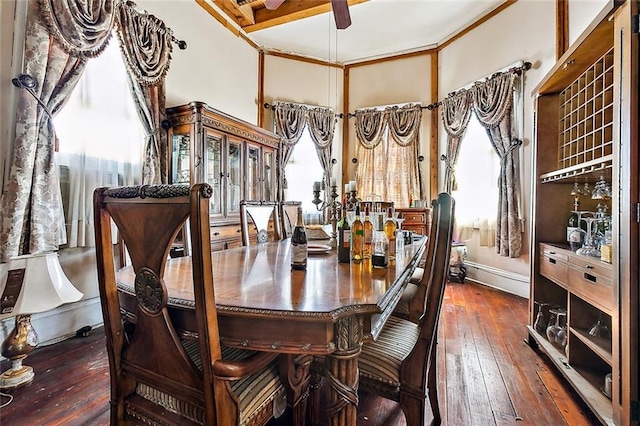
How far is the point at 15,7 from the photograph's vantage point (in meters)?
2.02

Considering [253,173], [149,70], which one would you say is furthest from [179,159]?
[253,173]

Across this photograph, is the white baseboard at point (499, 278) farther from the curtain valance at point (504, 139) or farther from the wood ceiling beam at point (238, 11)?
the wood ceiling beam at point (238, 11)

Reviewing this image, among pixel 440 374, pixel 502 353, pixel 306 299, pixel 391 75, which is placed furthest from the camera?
pixel 391 75

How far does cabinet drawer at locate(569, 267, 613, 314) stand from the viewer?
1.49 meters

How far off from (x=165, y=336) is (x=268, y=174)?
334 cm

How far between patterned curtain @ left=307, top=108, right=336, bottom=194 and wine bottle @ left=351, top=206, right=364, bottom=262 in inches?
144

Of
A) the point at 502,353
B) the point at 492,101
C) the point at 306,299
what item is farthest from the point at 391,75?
the point at 306,299

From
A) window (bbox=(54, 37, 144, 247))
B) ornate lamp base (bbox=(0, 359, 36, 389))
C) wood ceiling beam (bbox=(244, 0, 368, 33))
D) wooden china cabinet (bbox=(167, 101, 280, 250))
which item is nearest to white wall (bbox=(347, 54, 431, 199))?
wood ceiling beam (bbox=(244, 0, 368, 33))

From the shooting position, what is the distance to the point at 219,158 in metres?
3.25

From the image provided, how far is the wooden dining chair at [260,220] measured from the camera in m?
2.16

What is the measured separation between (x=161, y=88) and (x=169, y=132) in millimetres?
415

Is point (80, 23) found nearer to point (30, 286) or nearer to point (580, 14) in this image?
point (30, 286)

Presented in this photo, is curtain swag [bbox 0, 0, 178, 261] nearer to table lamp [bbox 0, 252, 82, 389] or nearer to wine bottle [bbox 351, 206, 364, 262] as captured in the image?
table lamp [bbox 0, 252, 82, 389]

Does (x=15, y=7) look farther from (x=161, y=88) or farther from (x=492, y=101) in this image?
(x=492, y=101)
